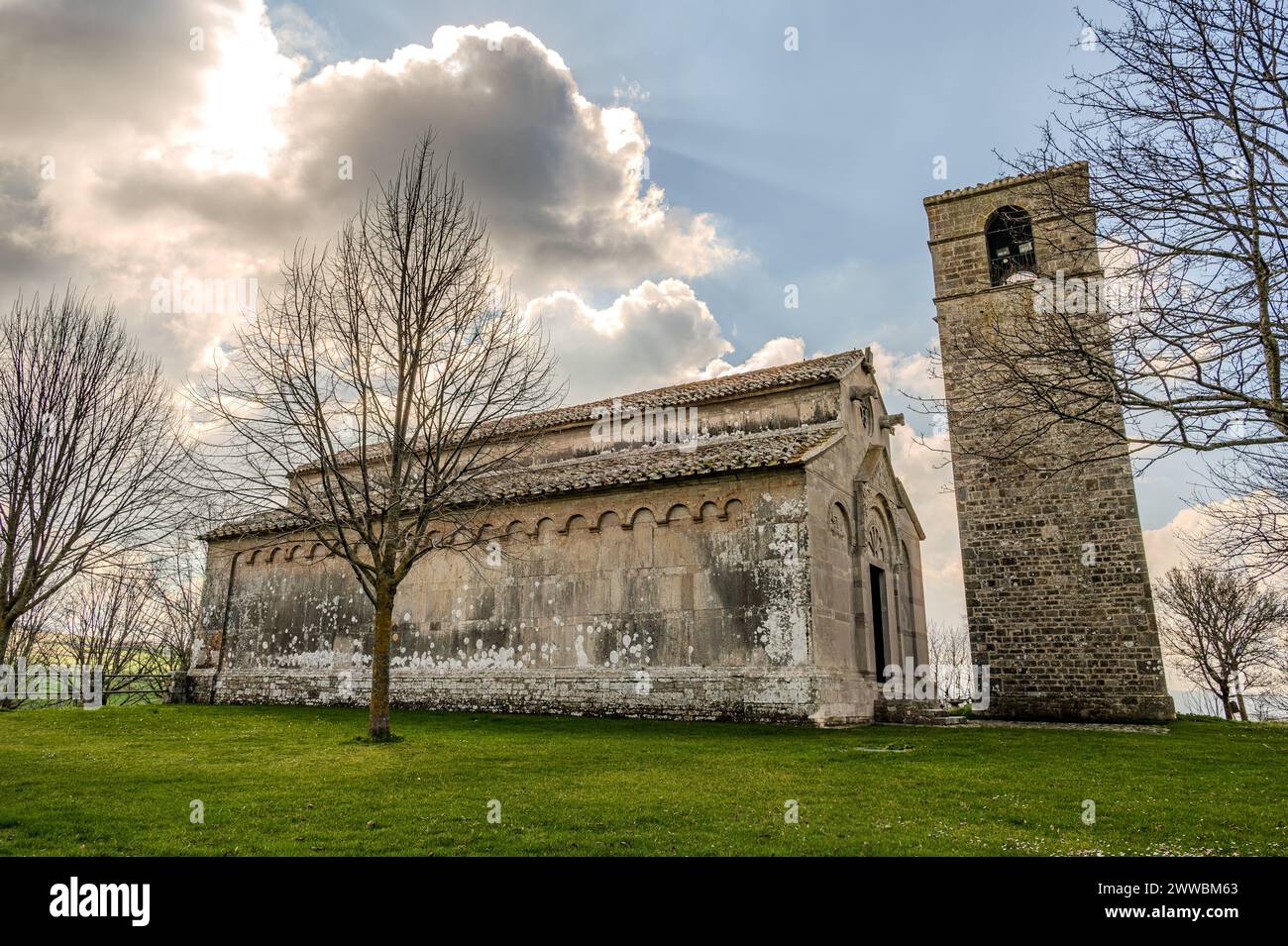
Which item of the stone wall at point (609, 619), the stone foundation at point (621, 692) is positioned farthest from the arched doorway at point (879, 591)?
the stone wall at point (609, 619)

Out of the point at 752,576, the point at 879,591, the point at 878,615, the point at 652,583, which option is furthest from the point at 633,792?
the point at 879,591

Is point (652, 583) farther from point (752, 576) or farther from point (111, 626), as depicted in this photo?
point (111, 626)

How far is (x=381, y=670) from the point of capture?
12.6m

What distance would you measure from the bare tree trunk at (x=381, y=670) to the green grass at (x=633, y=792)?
1.84 ft

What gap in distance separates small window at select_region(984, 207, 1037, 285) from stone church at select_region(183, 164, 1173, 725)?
0.08m

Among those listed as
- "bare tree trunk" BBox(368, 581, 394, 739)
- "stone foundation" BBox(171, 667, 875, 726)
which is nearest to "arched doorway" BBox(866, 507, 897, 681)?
"stone foundation" BBox(171, 667, 875, 726)

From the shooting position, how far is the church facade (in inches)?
609

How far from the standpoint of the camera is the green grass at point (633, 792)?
613 centimetres

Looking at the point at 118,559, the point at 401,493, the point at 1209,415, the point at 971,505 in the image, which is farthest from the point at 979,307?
the point at 118,559

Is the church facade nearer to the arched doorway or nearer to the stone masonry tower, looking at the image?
the arched doorway

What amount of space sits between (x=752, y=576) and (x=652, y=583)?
227 cm

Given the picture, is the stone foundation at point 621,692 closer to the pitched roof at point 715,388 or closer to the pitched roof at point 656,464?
the pitched roof at point 656,464
